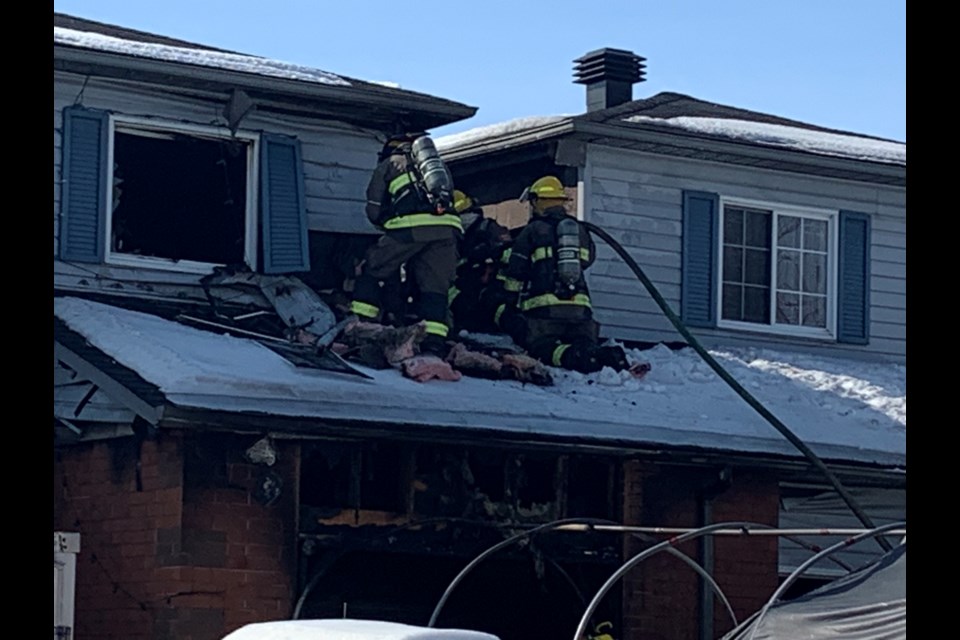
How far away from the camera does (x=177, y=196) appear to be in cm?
1641

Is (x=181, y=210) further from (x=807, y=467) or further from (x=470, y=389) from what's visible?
(x=807, y=467)

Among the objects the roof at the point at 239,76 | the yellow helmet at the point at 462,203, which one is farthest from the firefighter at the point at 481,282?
the roof at the point at 239,76

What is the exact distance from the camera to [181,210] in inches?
643

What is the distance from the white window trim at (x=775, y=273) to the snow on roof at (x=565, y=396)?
0.81 meters

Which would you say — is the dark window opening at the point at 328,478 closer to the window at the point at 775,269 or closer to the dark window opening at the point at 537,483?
the dark window opening at the point at 537,483

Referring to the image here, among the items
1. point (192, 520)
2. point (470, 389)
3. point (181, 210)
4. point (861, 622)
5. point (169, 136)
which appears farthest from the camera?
point (181, 210)

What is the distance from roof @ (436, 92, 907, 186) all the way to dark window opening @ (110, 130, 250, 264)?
10.4ft

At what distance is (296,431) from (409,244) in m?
2.76

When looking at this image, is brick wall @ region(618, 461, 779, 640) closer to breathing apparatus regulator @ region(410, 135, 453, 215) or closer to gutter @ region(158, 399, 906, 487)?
gutter @ region(158, 399, 906, 487)

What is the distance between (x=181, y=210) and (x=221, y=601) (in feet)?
17.2

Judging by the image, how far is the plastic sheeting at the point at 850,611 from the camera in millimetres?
9148

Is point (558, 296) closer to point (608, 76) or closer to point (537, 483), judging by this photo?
point (537, 483)

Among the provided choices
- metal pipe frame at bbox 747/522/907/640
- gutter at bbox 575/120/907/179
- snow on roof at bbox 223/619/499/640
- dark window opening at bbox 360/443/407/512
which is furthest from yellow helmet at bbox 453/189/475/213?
snow on roof at bbox 223/619/499/640
